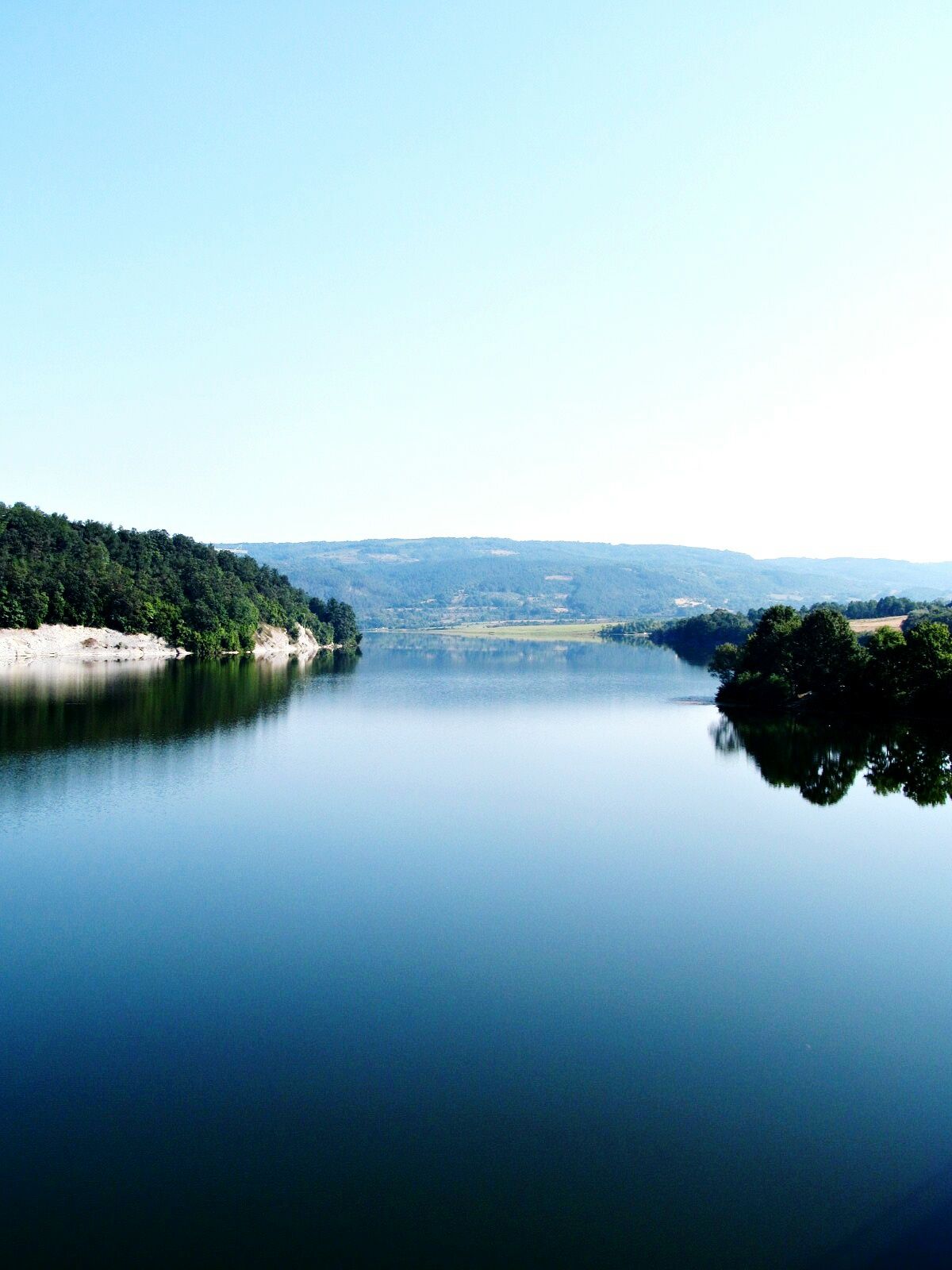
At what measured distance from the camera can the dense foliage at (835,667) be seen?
56500mm

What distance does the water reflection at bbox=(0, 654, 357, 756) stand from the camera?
4569cm

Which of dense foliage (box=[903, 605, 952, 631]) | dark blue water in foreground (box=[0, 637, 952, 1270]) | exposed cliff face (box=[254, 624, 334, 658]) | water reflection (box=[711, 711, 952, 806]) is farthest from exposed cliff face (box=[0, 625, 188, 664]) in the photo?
dense foliage (box=[903, 605, 952, 631])

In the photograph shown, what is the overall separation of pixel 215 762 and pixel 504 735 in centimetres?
1896

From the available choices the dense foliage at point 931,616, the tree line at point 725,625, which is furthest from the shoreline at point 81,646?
the dense foliage at point 931,616

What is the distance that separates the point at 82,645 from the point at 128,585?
9.06m

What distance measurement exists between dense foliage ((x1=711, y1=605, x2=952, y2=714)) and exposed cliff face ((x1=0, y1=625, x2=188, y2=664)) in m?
→ 64.2

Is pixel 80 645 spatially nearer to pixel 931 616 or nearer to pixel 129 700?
pixel 129 700

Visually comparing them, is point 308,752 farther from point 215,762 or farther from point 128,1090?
point 128,1090

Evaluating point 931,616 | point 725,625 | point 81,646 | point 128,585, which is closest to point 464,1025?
point 81,646

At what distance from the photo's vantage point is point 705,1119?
44.1ft

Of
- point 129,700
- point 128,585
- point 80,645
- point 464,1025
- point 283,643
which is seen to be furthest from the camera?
point 283,643

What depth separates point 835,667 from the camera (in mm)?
64188

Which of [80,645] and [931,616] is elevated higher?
[931,616]

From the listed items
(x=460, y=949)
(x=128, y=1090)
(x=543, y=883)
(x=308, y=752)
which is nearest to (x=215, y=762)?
(x=308, y=752)
